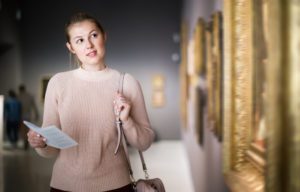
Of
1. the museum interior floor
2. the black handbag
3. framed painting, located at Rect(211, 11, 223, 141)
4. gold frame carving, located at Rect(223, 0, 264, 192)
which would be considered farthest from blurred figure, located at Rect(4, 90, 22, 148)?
gold frame carving, located at Rect(223, 0, 264, 192)

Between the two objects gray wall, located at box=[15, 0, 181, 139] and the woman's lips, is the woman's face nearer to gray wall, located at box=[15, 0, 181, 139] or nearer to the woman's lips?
the woman's lips

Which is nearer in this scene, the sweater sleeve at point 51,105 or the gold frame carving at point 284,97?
the gold frame carving at point 284,97

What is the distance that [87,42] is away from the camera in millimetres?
2146

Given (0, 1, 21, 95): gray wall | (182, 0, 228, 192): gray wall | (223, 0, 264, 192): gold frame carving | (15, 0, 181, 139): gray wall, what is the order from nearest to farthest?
(223, 0, 264, 192): gold frame carving → (182, 0, 228, 192): gray wall → (15, 0, 181, 139): gray wall → (0, 1, 21, 95): gray wall

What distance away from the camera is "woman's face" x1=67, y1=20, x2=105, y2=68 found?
2.15 metres

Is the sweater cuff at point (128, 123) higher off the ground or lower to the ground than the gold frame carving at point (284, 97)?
lower

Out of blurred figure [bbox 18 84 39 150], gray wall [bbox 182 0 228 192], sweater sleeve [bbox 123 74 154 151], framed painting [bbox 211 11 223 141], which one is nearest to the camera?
sweater sleeve [bbox 123 74 154 151]

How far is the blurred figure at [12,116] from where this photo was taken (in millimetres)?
10102

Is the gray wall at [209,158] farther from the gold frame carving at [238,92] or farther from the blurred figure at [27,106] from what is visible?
the blurred figure at [27,106]

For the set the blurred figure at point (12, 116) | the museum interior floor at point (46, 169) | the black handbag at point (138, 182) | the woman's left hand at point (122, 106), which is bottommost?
the museum interior floor at point (46, 169)

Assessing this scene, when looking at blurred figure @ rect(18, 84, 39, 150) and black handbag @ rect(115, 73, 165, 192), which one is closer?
black handbag @ rect(115, 73, 165, 192)

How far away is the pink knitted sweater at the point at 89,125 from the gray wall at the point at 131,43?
8660 millimetres

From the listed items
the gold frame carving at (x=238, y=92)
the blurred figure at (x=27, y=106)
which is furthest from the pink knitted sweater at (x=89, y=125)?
the blurred figure at (x=27, y=106)

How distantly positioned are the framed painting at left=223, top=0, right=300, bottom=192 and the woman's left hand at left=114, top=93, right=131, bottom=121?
19.8 inches
